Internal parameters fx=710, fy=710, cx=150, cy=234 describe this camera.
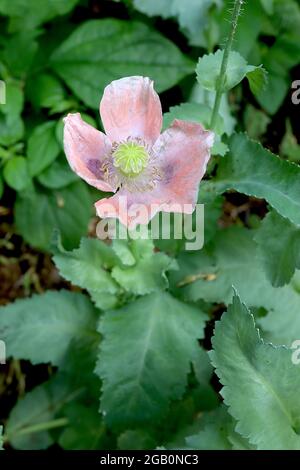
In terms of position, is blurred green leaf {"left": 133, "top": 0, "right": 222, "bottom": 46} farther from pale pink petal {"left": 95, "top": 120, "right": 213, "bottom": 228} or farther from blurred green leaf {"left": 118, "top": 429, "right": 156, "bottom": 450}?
blurred green leaf {"left": 118, "top": 429, "right": 156, "bottom": 450}

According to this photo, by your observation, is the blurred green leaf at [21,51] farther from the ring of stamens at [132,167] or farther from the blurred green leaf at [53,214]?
the ring of stamens at [132,167]

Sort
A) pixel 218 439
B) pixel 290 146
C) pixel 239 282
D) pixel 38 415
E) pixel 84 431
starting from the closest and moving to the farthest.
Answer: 1. pixel 218 439
2. pixel 239 282
3. pixel 84 431
4. pixel 38 415
5. pixel 290 146

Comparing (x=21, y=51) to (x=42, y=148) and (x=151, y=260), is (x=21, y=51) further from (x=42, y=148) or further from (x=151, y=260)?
(x=151, y=260)

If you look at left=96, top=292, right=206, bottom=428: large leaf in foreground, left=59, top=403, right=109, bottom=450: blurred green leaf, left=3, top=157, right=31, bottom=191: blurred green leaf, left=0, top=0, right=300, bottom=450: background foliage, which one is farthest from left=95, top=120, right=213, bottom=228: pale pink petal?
left=59, top=403, right=109, bottom=450: blurred green leaf

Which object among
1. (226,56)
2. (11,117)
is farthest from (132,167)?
(11,117)

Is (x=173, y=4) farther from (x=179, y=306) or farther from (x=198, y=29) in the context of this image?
(x=179, y=306)
